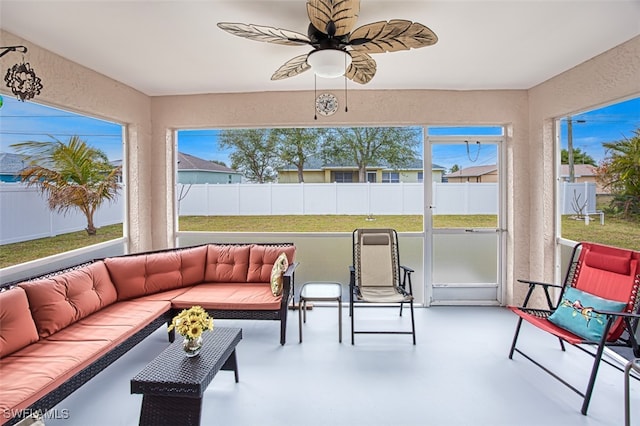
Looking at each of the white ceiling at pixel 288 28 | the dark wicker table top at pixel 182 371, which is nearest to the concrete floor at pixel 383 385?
the dark wicker table top at pixel 182 371

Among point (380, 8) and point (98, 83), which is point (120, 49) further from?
point (380, 8)

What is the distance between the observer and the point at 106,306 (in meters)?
2.93

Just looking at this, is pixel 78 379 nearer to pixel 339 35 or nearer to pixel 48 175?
pixel 48 175

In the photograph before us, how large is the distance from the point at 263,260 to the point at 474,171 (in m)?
2.93

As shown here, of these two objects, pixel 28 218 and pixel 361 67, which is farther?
pixel 28 218

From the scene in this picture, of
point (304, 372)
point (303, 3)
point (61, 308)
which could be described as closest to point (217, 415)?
point (304, 372)

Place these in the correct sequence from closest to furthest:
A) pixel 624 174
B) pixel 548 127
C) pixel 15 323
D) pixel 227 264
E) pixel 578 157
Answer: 1. pixel 15 323
2. pixel 624 174
3. pixel 578 157
4. pixel 548 127
5. pixel 227 264

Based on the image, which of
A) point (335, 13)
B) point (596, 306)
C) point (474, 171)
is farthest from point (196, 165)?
point (596, 306)

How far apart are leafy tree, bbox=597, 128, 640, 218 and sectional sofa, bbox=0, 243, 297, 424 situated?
317 centimetres

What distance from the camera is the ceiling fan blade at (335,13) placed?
1674 mm

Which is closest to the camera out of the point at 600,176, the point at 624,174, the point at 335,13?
the point at 335,13

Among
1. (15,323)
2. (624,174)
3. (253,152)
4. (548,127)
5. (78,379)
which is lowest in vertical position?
(78,379)

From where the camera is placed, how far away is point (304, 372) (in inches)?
102

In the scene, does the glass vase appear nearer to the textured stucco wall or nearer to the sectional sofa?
the sectional sofa
